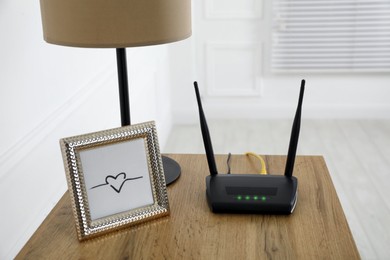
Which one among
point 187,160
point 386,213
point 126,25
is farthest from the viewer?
point 386,213

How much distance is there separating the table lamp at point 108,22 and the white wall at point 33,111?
0.24 meters

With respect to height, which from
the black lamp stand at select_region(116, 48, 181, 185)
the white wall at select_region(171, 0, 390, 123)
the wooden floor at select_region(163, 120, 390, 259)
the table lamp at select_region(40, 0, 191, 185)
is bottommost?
the wooden floor at select_region(163, 120, 390, 259)

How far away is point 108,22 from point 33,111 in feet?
1.59

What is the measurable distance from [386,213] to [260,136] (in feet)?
3.83

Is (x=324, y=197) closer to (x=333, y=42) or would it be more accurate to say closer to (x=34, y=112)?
(x=34, y=112)

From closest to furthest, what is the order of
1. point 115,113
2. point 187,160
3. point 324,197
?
point 324,197
point 187,160
point 115,113

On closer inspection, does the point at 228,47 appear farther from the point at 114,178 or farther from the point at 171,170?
the point at 114,178

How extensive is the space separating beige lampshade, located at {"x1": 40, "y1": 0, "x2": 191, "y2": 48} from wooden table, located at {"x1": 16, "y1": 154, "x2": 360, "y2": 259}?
40 cm

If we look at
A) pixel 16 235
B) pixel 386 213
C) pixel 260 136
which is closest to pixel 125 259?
pixel 16 235

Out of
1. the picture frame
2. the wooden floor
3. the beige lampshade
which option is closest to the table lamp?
the beige lampshade

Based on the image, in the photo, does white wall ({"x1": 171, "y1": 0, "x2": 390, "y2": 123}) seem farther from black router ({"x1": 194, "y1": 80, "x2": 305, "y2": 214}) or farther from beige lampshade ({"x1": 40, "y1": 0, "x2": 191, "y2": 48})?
beige lampshade ({"x1": 40, "y1": 0, "x2": 191, "y2": 48})

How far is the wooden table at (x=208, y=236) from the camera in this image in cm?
107

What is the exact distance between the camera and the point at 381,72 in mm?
3705

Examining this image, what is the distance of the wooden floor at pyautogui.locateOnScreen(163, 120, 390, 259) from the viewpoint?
2.44m
